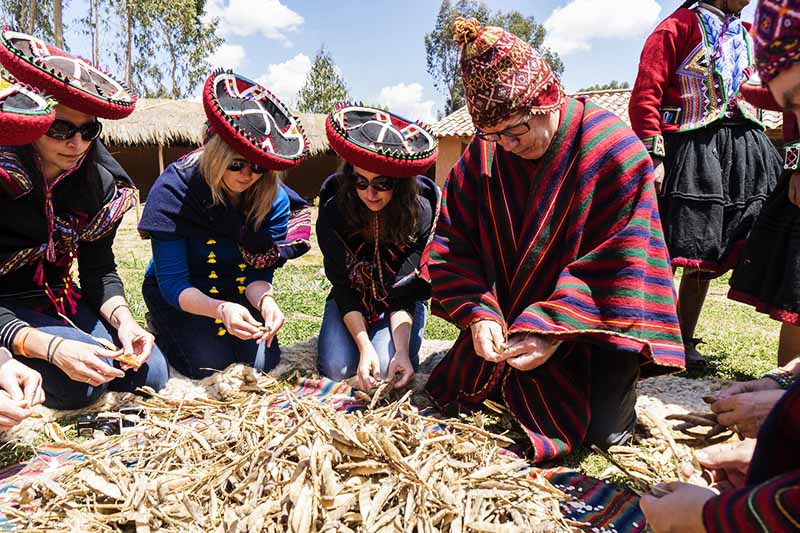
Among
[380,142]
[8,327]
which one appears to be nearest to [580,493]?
[380,142]

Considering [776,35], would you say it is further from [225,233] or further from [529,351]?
[225,233]

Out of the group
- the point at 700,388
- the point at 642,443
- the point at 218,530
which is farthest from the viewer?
the point at 700,388

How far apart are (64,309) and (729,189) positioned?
10.8ft

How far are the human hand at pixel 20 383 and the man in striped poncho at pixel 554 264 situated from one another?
1513 millimetres

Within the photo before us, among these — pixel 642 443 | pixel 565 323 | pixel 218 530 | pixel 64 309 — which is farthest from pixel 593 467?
pixel 64 309

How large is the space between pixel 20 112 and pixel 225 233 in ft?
3.74

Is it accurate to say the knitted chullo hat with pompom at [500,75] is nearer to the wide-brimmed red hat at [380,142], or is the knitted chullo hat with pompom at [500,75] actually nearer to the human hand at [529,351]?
the wide-brimmed red hat at [380,142]

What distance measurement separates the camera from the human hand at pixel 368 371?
2.64 meters

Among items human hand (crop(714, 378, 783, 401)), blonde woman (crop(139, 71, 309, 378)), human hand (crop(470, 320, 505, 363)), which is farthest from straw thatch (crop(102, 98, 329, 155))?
human hand (crop(714, 378, 783, 401))

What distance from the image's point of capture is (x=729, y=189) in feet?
10.1

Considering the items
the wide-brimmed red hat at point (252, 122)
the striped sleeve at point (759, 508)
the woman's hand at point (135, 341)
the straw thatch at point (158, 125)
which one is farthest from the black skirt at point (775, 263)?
the straw thatch at point (158, 125)

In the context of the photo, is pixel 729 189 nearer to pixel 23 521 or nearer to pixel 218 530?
pixel 218 530

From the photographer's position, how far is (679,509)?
118 centimetres

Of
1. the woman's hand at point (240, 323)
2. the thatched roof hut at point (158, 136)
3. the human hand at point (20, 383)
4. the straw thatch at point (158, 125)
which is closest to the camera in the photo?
the human hand at point (20, 383)
